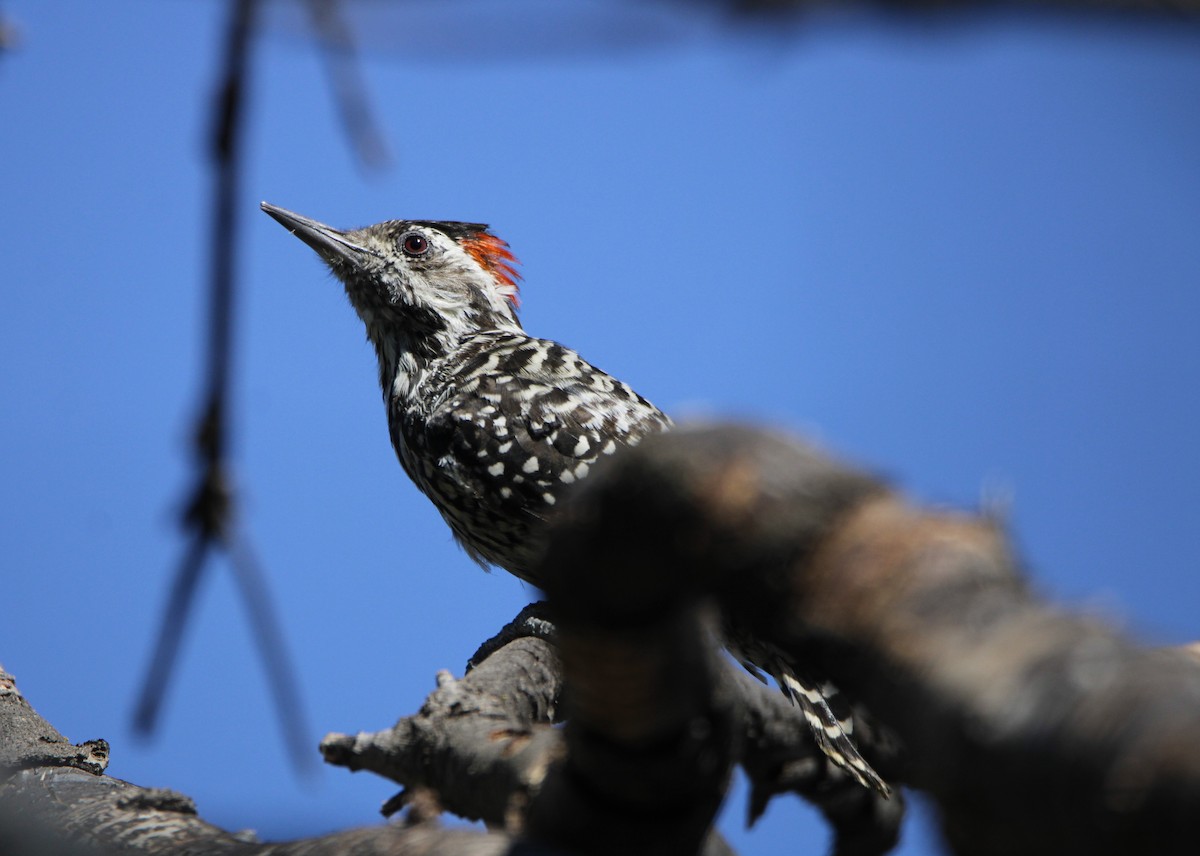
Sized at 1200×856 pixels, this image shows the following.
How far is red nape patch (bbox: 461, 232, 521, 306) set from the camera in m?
8.13

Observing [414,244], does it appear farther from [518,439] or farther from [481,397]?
[518,439]

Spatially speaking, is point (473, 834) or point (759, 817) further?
point (759, 817)

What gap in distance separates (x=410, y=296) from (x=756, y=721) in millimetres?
5245

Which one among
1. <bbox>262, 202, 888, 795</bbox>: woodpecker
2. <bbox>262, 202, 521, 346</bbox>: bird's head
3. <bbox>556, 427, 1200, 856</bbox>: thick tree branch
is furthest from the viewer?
<bbox>262, 202, 521, 346</bbox>: bird's head

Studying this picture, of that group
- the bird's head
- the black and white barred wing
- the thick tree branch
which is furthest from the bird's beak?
the thick tree branch

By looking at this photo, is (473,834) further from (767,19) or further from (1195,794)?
(767,19)

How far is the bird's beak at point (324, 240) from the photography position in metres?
7.74

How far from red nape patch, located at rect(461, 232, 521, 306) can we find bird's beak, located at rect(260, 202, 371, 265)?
2.44 feet

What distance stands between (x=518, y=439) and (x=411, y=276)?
77.3 inches

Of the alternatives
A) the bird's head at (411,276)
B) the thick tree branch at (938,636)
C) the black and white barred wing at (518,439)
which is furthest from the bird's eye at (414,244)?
the thick tree branch at (938,636)

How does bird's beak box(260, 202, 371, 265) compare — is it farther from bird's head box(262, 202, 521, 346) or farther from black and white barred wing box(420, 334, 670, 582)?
black and white barred wing box(420, 334, 670, 582)

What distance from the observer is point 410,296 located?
7.70 m

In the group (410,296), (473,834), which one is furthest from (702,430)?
(410,296)

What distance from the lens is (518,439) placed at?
6328mm
